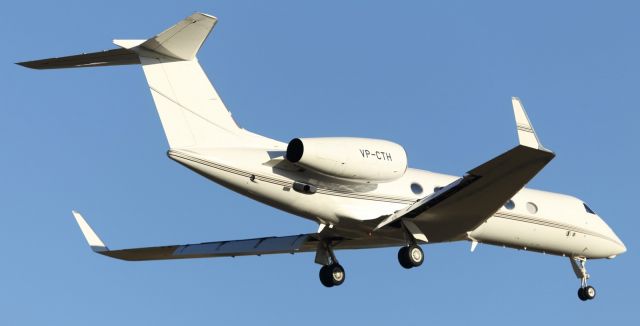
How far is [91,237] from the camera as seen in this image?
92.7 feet

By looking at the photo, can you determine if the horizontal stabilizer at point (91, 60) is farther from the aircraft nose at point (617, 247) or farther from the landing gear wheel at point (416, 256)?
the aircraft nose at point (617, 247)

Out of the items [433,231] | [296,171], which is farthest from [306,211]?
[433,231]

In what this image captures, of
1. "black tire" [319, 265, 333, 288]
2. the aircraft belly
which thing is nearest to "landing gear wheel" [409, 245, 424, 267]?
"black tire" [319, 265, 333, 288]

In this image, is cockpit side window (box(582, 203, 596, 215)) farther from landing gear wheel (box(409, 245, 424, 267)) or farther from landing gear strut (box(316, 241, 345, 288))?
landing gear strut (box(316, 241, 345, 288))

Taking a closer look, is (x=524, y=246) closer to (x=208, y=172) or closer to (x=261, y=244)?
(x=261, y=244)

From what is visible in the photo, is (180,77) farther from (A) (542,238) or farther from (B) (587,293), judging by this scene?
(B) (587,293)

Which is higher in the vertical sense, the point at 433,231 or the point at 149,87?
the point at 149,87

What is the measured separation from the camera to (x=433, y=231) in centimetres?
2519

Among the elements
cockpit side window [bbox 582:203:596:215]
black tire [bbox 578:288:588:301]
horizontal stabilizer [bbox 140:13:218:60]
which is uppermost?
horizontal stabilizer [bbox 140:13:218:60]

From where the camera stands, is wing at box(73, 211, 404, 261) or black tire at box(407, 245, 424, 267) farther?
wing at box(73, 211, 404, 261)

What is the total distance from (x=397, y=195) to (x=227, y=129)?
4155 mm

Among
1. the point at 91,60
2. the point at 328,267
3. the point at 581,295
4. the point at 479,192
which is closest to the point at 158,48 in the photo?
the point at 91,60

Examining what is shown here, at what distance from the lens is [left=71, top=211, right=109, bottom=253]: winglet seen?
27984mm

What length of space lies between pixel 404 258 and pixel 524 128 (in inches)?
170
